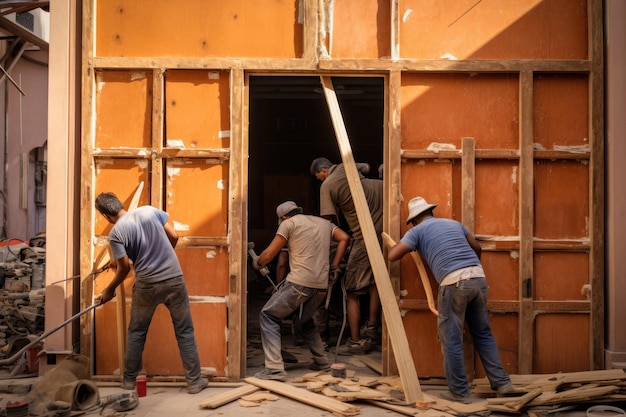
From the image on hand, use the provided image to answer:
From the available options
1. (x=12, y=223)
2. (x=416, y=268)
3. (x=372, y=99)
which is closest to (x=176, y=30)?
(x=416, y=268)

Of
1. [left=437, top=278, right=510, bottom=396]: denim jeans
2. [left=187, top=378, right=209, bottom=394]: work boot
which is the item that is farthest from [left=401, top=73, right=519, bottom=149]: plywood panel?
[left=187, top=378, right=209, bottom=394]: work boot

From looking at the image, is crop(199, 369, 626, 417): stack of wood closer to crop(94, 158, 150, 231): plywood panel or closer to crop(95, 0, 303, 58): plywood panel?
crop(94, 158, 150, 231): plywood panel

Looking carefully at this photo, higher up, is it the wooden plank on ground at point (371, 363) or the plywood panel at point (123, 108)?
the plywood panel at point (123, 108)

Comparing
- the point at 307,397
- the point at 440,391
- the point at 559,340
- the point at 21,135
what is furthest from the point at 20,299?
the point at 21,135

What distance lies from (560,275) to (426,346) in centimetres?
Answer: 146

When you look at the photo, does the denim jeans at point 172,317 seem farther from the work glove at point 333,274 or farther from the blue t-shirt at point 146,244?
the work glove at point 333,274

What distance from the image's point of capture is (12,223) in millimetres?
13094

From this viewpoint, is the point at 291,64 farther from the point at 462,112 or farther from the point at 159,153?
the point at 462,112

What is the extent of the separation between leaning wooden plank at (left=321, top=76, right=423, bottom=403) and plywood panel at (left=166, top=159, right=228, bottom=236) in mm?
1223

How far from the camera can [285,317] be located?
6.21m

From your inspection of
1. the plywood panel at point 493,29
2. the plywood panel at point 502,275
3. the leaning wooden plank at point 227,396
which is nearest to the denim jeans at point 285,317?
the leaning wooden plank at point 227,396

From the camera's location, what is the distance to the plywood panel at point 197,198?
19.7 feet

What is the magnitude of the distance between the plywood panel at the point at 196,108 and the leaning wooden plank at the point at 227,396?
2323 mm

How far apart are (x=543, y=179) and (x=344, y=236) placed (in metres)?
2.07
